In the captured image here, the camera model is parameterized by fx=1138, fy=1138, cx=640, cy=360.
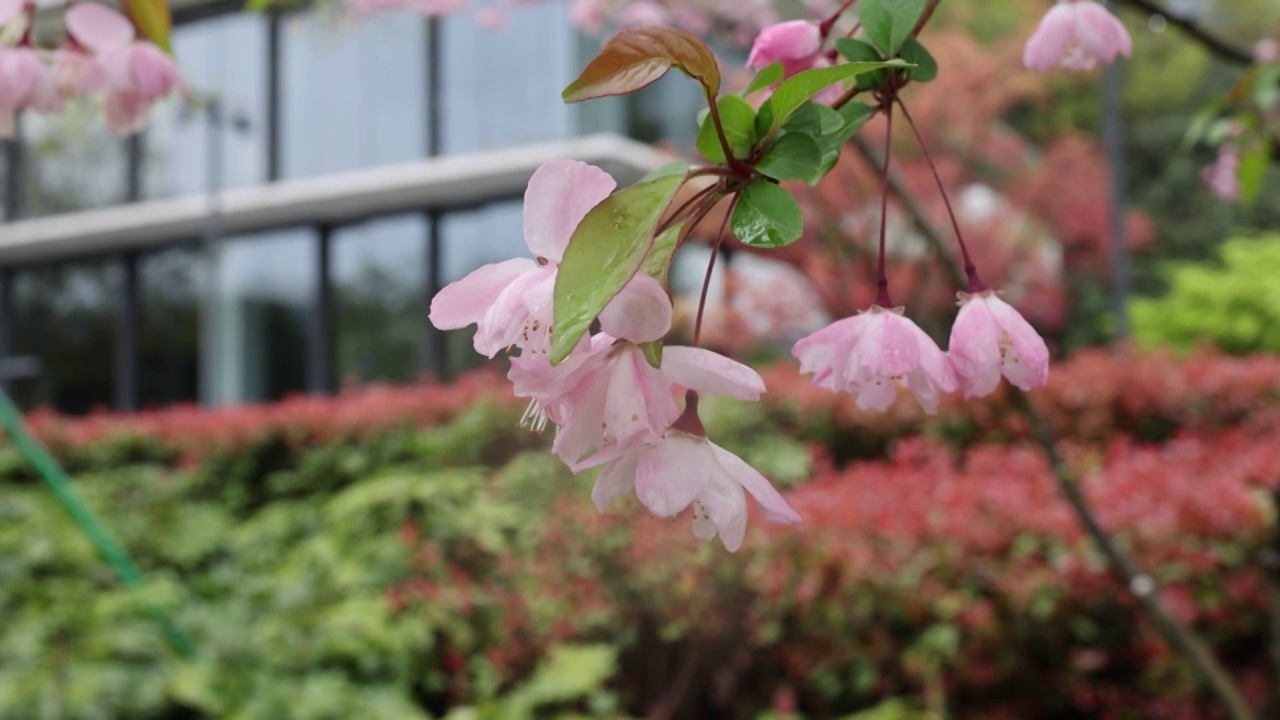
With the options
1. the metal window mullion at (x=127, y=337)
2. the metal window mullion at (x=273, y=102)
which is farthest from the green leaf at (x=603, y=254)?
the metal window mullion at (x=127, y=337)

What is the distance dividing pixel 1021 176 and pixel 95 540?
26.7 feet

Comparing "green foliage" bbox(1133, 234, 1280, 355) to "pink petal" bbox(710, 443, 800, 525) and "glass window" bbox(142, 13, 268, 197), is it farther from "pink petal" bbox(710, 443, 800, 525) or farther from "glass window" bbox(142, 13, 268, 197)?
"glass window" bbox(142, 13, 268, 197)

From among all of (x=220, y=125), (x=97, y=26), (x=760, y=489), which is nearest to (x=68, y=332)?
(x=220, y=125)

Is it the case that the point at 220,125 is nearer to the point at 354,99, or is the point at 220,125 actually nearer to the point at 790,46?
the point at 354,99

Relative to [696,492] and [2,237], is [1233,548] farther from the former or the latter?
[2,237]

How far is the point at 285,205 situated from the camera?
1122cm

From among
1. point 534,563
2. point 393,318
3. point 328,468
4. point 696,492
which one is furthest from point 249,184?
point 696,492

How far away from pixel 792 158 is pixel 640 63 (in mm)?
71

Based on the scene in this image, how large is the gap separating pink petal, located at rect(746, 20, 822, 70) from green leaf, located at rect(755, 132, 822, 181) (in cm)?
12

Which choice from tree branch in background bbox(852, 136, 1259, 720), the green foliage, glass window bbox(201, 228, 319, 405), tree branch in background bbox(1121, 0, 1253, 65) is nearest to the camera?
tree branch in background bbox(1121, 0, 1253, 65)

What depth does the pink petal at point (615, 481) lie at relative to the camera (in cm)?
46

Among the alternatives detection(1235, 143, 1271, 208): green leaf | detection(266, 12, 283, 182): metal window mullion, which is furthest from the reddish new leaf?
detection(266, 12, 283, 182): metal window mullion

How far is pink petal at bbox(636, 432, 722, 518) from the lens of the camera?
0.45 metres

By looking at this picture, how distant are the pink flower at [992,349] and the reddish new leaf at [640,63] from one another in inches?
6.3
